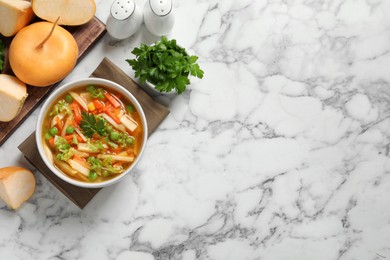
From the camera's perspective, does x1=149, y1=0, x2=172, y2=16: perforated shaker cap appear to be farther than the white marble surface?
No

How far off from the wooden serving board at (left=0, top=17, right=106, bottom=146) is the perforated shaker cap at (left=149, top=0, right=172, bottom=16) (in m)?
0.17

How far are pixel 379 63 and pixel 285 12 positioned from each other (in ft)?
1.06

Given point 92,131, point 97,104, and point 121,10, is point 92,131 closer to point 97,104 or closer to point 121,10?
point 97,104

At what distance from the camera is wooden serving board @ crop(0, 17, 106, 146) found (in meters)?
1.58

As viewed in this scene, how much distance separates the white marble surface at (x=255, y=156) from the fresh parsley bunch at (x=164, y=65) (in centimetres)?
10

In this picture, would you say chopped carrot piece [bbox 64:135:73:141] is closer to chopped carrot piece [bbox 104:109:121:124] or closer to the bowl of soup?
the bowl of soup

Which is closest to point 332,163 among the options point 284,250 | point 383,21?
point 284,250

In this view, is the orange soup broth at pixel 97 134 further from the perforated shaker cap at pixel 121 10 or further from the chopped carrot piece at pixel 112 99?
the perforated shaker cap at pixel 121 10

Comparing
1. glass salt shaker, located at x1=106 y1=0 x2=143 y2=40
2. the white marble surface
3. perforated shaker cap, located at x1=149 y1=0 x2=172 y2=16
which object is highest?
perforated shaker cap, located at x1=149 y1=0 x2=172 y2=16

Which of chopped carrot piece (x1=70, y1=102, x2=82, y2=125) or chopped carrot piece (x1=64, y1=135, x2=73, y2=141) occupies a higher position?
chopped carrot piece (x1=70, y1=102, x2=82, y2=125)

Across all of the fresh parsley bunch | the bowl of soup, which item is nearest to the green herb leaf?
the bowl of soup

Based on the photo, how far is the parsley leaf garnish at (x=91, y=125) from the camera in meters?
1.51

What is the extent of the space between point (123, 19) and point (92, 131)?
31cm

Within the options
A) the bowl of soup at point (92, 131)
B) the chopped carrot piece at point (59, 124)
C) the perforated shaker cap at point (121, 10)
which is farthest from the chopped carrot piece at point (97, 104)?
the perforated shaker cap at point (121, 10)
